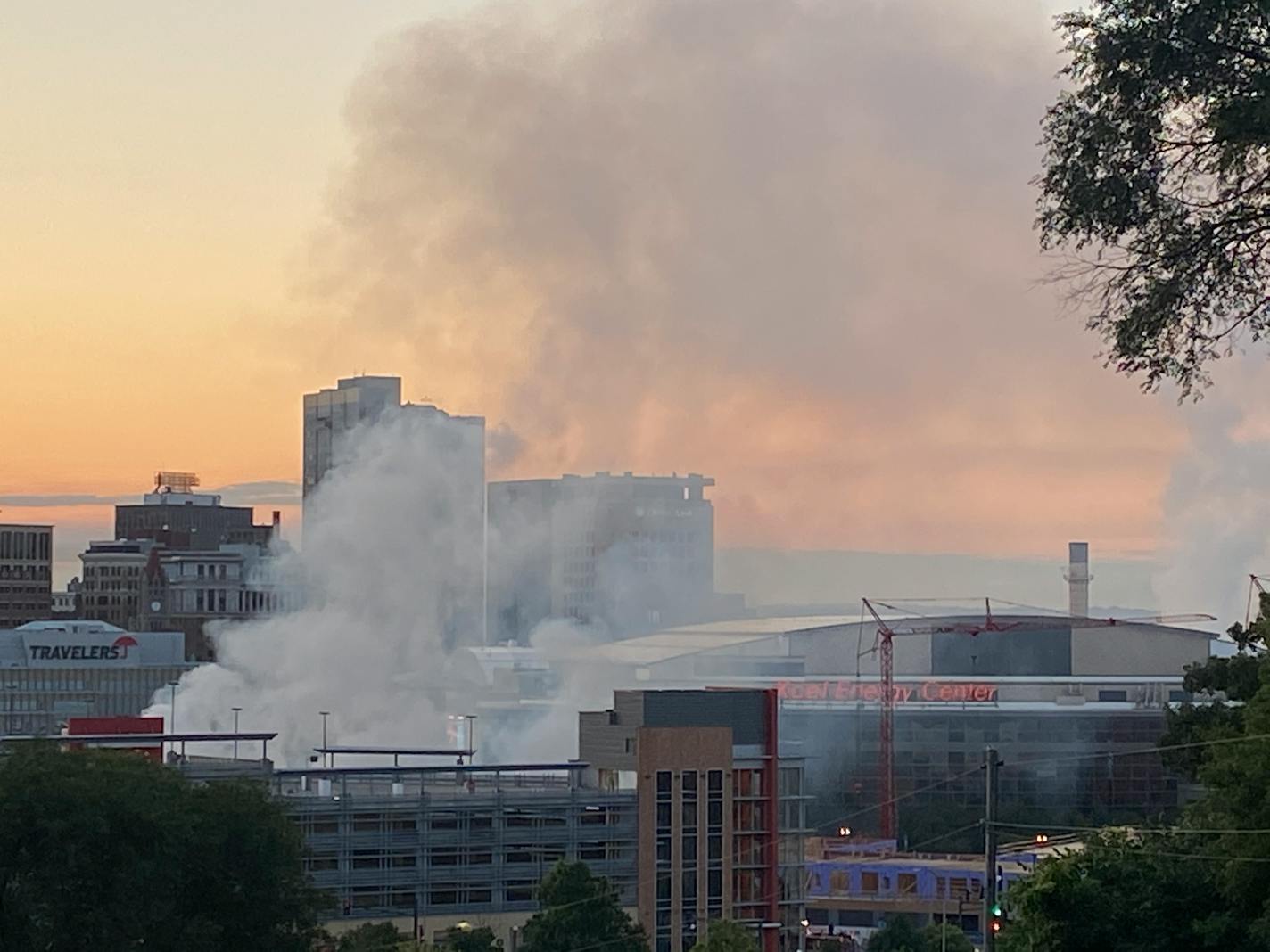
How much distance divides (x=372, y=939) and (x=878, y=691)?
Answer: 257ft

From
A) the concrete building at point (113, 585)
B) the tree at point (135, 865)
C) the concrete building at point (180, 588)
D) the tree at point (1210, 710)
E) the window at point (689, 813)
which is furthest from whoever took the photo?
the concrete building at point (113, 585)

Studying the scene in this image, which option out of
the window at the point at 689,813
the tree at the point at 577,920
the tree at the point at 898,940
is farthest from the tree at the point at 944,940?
the tree at the point at 577,920

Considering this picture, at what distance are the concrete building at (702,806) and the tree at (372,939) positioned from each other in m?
11.1

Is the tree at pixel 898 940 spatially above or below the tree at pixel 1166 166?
below

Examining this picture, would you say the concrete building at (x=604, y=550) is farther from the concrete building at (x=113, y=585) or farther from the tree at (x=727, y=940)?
the tree at (x=727, y=940)

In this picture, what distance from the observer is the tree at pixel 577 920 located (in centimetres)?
5375

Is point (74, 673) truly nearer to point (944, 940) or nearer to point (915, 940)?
point (915, 940)

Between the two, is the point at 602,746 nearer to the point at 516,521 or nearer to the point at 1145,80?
the point at 1145,80

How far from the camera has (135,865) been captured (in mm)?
41438

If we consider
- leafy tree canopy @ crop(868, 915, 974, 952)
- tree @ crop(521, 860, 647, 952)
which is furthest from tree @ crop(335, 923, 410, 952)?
leafy tree canopy @ crop(868, 915, 974, 952)

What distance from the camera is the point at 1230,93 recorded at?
18.5 meters

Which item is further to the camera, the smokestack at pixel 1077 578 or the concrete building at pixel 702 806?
the smokestack at pixel 1077 578

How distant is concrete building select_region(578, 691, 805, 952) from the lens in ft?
230

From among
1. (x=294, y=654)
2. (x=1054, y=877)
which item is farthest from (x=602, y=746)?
(x=294, y=654)
